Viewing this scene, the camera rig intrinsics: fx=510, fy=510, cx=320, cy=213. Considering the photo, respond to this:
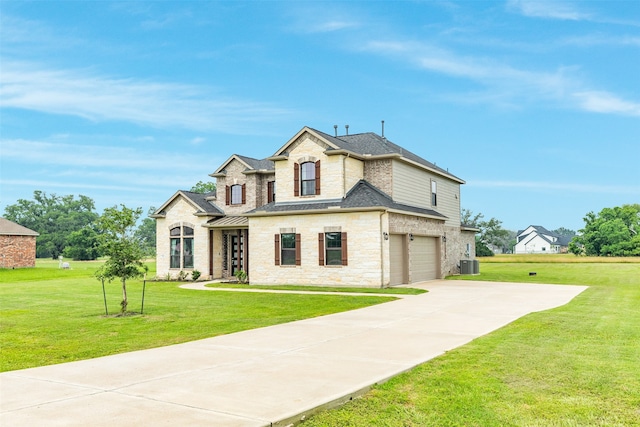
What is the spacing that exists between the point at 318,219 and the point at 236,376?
54.1 ft

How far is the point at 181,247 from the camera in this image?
2973cm

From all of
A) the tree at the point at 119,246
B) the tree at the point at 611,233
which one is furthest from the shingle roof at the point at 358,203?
the tree at the point at 611,233

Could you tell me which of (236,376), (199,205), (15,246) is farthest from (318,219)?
(15,246)

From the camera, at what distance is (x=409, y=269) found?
2417 centimetres

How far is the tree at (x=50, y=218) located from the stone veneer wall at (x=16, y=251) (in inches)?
1916

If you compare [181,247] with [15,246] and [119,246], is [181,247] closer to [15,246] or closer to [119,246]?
[119,246]

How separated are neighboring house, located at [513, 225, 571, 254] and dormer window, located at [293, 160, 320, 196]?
9825 centimetres

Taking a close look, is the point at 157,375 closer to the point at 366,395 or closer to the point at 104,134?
the point at 366,395

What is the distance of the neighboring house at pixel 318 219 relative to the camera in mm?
22359

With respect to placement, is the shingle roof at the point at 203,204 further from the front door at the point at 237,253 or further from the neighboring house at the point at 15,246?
the neighboring house at the point at 15,246

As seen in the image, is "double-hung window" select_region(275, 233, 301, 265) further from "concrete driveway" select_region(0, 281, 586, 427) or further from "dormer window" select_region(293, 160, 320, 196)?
"concrete driveway" select_region(0, 281, 586, 427)

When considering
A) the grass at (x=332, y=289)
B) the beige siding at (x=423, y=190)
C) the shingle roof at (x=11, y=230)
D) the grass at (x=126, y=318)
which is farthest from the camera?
the shingle roof at (x=11, y=230)

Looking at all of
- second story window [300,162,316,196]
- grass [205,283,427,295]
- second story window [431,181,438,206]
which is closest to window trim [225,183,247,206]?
second story window [300,162,316,196]

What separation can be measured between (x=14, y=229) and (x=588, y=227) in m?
79.2
